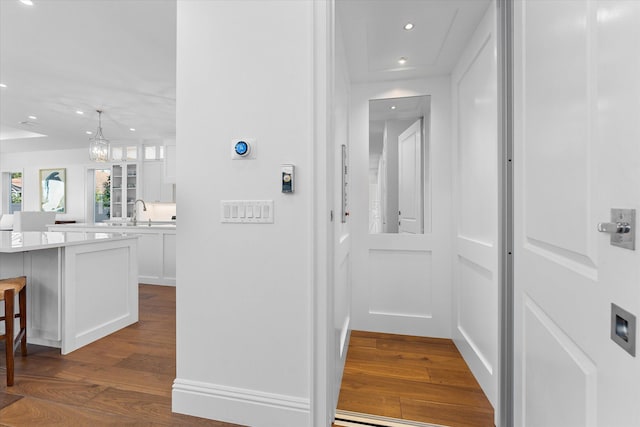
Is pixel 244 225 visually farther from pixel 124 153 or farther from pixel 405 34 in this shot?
pixel 124 153

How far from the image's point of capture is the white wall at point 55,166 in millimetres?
6738

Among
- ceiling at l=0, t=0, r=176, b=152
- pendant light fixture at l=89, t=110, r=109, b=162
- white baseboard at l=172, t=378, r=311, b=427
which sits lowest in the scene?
white baseboard at l=172, t=378, r=311, b=427

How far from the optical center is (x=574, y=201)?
2.50 ft

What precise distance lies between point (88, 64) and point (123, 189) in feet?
11.6

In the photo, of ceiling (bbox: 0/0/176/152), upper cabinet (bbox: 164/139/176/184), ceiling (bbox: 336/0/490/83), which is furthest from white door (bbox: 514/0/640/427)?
upper cabinet (bbox: 164/139/176/184)

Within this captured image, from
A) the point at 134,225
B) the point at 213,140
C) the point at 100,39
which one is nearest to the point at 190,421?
the point at 213,140

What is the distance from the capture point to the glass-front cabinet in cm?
612

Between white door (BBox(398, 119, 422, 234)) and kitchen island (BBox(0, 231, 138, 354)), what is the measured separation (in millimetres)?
2562

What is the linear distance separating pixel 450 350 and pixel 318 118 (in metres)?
2.02

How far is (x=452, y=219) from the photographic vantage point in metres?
2.46

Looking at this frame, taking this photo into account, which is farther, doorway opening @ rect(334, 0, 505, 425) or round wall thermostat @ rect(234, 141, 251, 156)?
doorway opening @ rect(334, 0, 505, 425)

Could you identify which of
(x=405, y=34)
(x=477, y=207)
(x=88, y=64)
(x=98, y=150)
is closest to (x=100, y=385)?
(x=477, y=207)

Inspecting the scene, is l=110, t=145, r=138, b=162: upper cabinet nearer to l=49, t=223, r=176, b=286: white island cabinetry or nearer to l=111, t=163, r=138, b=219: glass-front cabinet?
l=111, t=163, r=138, b=219: glass-front cabinet

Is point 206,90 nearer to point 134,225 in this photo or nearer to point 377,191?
point 377,191
